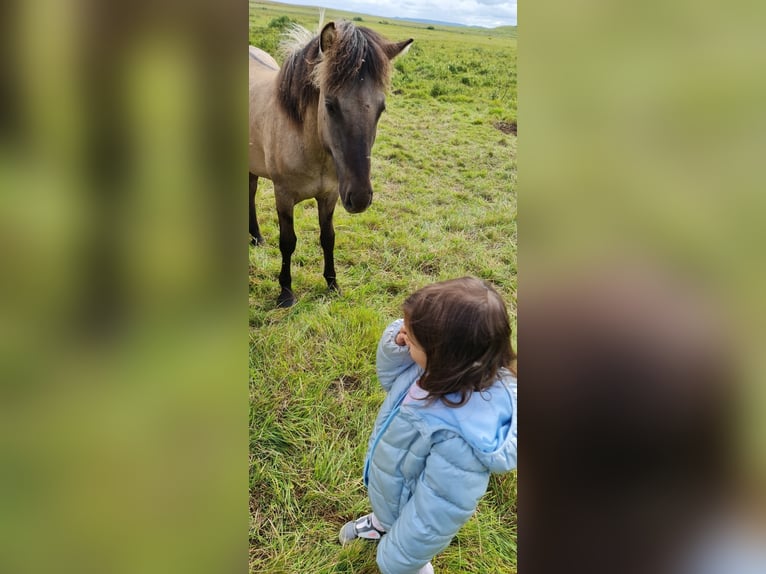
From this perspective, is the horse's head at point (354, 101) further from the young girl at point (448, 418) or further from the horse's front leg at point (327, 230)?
the young girl at point (448, 418)

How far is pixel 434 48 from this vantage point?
75.9 inches

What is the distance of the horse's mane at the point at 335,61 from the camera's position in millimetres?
2002

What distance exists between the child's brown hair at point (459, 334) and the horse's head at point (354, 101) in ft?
3.42

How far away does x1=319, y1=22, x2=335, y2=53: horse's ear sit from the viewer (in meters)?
1.87

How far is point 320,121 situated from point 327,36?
585 millimetres

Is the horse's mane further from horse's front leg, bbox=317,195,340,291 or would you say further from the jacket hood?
the jacket hood

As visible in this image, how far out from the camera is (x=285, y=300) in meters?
2.76

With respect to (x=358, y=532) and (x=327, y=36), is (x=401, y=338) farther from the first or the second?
(x=327, y=36)

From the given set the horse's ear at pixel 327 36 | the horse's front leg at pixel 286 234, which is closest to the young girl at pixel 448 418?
the horse's ear at pixel 327 36
